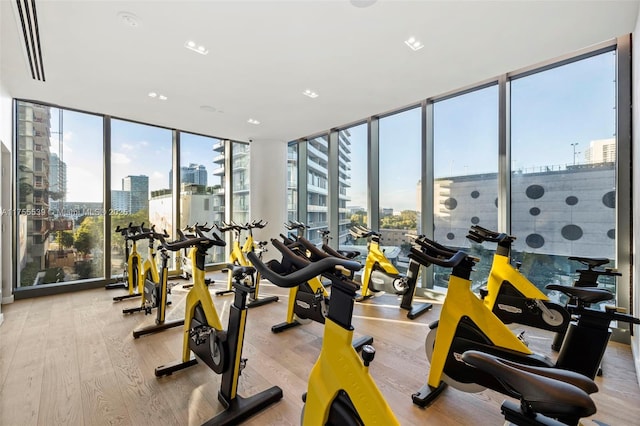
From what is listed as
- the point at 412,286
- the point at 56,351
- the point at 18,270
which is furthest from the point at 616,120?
the point at 18,270

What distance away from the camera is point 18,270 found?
4477 mm

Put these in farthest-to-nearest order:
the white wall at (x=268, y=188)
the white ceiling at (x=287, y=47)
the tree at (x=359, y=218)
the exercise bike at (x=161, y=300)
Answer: the white wall at (x=268, y=188) < the tree at (x=359, y=218) < the exercise bike at (x=161, y=300) < the white ceiling at (x=287, y=47)

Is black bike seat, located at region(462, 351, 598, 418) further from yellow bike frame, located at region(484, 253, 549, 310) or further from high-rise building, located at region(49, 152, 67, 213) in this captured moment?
high-rise building, located at region(49, 152, 67, 213)

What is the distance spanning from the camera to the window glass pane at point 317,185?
629 cm

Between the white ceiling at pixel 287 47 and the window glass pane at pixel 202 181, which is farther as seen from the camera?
the window glass pane at pixel 202 181

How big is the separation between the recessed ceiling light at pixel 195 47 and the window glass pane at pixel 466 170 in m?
3.42

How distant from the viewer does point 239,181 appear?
6984 mm

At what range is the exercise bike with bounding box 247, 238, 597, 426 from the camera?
3.40 ft

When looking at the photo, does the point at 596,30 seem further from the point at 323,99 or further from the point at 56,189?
the point at 56,189

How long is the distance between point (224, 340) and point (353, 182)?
430 centimetres

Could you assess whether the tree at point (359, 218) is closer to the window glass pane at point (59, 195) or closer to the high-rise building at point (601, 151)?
the high-rise building at point (601, 151)

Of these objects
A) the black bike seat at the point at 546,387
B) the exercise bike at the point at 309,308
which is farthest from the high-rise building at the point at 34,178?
the black bike seat at the point at 546,387

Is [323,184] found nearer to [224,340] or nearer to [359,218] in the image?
[359,218]

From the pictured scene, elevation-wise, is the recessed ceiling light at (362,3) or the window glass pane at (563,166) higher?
the recessed ceiling light at (362,3)
